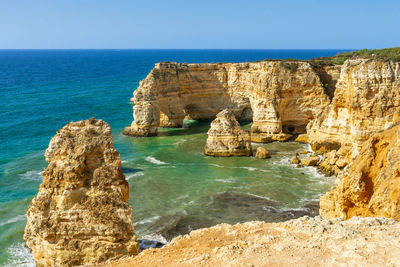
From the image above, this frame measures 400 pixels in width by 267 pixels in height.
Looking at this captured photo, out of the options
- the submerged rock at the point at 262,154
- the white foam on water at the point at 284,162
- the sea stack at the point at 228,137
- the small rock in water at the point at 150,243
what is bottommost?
the small rock in water at the point at 150,243

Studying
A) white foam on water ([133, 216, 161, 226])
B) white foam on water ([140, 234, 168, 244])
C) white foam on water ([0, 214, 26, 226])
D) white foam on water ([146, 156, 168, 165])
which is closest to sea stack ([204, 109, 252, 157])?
white foam on water ([146, 156, 168, 165])

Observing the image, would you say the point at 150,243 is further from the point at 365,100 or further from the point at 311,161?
the point at 365,100

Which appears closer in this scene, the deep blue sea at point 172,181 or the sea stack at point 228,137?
the deep blue sea at point 172,181

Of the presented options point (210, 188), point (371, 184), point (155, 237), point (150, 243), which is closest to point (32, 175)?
point (210, 188)

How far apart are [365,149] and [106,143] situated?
32.9 ft

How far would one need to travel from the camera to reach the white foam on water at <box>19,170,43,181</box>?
30078 mm

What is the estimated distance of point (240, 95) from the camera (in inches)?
1953

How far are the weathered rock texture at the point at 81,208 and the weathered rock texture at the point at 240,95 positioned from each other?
28657 millimetres

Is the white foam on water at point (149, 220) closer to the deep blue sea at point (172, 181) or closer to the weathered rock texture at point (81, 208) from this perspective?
the deep blue sea at point (172, 181)

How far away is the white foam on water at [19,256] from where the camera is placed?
1705cm

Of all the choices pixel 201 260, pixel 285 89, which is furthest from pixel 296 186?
pixel 201 260

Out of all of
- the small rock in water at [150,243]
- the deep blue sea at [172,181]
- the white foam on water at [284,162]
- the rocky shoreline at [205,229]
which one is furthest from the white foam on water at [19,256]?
the white foam on water at [284,162]

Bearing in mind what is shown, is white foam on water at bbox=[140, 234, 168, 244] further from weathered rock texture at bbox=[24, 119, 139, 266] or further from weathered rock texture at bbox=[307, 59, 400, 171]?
weathered rock texture at bbox=[307, 59, 400, 171]

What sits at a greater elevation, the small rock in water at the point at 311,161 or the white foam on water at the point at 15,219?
the small rock in water at the point at 311,161
